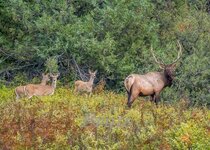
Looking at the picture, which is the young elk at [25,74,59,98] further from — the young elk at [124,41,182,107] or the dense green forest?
the young elk at [124,41,182,107]

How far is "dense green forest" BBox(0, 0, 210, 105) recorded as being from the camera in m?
20.1

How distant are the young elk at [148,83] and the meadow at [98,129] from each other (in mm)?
1430

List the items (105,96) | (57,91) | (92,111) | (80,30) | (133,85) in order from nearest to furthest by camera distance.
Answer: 1. (92,111)
2. (133,85)
3. (105,96)
4. (57,91)
5. (80,30)

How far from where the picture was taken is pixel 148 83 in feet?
53.1

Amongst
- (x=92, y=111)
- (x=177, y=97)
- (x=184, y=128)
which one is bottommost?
(x=177, y=97)

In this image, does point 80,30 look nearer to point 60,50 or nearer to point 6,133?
point 60,50

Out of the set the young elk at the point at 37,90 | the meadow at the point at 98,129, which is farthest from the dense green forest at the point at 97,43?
the meadow at the point at 98,129

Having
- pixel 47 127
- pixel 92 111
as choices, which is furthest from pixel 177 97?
pixel 47 127

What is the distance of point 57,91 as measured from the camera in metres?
19.1

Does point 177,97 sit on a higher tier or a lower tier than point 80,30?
lower

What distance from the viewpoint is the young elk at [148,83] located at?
51.7 feet

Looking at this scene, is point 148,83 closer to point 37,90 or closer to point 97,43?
point 37,90

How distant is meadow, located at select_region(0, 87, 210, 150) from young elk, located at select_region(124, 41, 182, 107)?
1.43 meters

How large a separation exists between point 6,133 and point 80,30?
395 inches
